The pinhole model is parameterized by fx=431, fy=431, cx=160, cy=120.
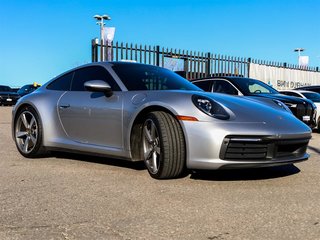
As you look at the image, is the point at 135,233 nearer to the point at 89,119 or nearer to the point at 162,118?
the point at 162,118

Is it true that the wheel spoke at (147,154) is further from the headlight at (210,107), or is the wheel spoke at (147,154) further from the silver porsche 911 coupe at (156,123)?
the headlight at (210,107)

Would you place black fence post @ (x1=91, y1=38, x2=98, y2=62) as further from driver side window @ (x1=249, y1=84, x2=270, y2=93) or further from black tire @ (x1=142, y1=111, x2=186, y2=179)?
black tire @ (x1=142, y1=111, x2=186, y2=179)

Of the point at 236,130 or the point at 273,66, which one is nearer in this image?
the point at 236,130

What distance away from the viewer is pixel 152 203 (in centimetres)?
365

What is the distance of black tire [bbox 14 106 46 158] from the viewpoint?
5820 millimetres

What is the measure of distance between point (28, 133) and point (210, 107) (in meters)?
2.99

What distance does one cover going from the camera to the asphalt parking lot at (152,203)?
297 cm

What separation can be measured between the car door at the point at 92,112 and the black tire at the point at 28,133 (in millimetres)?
517

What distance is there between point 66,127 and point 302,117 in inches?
237

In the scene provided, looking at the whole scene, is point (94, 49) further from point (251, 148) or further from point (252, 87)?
point (251, 148)

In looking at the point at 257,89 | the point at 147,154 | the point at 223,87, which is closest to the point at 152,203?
the point at 147,154

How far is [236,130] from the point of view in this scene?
408 cm

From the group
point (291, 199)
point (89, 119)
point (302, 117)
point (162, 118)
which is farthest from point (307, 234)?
point (302, 117)

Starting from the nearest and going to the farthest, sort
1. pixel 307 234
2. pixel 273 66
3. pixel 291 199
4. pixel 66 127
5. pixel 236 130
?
pixel 307 234
pixel 291 199
pixel 236 130
pixel 66 127
pixel 273 66
